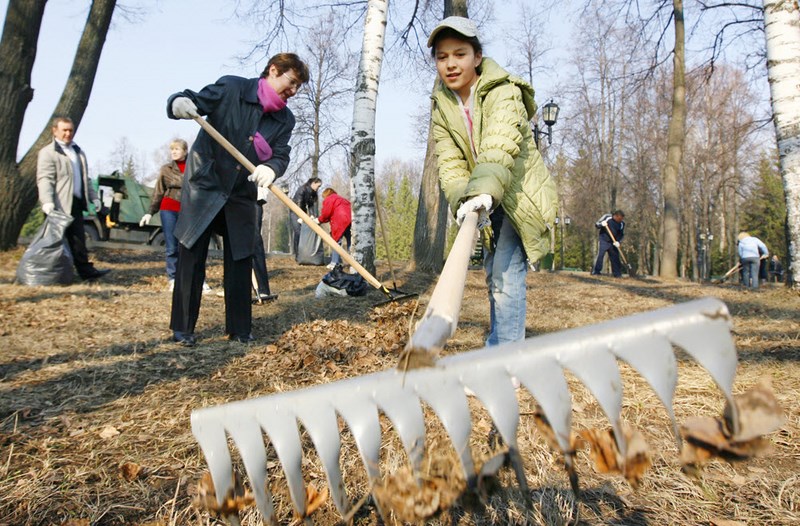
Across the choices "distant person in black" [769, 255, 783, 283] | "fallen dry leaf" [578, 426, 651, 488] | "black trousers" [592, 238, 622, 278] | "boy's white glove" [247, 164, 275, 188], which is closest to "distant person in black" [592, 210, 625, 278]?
"black trousers" [592, 238, 622, 278]

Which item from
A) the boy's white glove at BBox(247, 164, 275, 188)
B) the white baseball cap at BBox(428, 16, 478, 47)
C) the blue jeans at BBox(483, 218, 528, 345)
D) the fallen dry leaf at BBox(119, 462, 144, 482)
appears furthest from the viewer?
the boy's white glove at BBox(247, 164, 275, 188)

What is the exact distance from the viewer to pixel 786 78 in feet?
18.1

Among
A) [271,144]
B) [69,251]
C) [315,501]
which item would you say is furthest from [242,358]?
[69,251]

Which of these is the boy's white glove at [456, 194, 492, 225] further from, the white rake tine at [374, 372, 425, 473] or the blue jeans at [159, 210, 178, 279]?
the blue jeans at [159, 210, 178, 279]

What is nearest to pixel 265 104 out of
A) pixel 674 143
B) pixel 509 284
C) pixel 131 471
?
pixel 509 284

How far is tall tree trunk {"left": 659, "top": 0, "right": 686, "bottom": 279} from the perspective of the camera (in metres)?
14.4

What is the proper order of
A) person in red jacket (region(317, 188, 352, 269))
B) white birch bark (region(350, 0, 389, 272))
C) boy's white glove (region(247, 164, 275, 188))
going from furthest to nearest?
person in red jacket (region(317, 188, 352, 269)), white birch bark (region(350, 0, 389, 272)), boy's white glove (region(247, 164, 275, 188))

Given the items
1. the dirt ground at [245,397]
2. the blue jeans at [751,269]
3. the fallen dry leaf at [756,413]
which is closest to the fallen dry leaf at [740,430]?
the fallen dry leaf at [756,413]

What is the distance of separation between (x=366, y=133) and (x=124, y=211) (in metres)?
14.0

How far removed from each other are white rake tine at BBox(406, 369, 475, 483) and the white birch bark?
6698 mm

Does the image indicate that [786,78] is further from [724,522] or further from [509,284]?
[724,522]

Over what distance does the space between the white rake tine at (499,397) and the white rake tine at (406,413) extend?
0.12 meters

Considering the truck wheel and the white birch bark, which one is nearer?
the white birch bark

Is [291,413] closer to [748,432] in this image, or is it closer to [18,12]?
[748,432]
